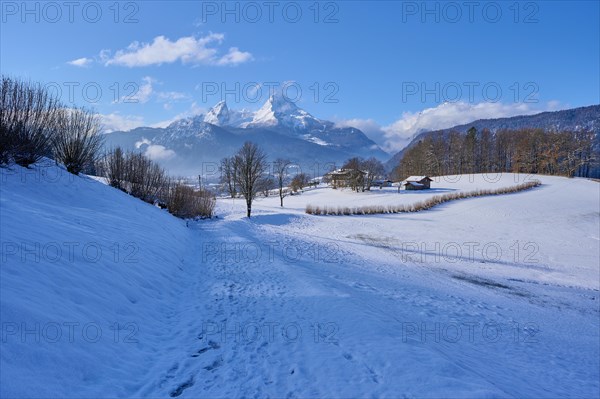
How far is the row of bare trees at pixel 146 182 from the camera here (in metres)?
22.3

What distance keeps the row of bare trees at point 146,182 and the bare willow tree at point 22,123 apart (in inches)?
381

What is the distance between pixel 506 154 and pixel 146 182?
336ft

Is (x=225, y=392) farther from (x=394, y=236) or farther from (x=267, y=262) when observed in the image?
(x=394, y=236)

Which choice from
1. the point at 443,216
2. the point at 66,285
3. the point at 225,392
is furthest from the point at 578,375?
the point at 443,216

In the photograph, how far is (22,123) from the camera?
11414 millimetres

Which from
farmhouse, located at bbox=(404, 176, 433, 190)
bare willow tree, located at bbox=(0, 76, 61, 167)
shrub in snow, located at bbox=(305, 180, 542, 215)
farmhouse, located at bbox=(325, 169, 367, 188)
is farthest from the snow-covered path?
farmhouse, located at bbox=(325, 169, 367, 188)

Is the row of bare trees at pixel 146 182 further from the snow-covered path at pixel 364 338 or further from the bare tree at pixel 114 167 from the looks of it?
the snow-covered path at pixel 364 338

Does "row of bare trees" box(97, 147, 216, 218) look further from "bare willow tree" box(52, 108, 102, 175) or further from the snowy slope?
the snowy slope

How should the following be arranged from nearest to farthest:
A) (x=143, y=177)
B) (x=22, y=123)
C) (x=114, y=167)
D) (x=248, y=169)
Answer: (x=22, y=123) < (x=114, y=167) < (x=143, y=177) < (x=248, y=169)

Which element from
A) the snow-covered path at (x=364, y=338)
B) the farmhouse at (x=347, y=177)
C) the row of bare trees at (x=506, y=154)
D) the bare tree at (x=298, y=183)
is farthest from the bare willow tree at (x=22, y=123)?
the row of bare trees at (x=506, y=154)

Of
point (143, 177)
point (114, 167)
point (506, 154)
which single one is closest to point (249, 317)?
point (114, 167)

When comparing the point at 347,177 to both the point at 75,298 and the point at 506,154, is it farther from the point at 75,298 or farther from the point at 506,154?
the point at 75,298

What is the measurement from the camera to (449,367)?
4855 mm

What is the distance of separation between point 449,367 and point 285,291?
5.00 m
